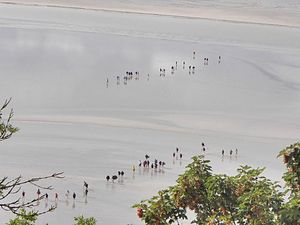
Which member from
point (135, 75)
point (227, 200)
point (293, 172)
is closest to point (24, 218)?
point (293, 172)

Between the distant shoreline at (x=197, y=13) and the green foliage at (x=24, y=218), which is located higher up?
the distant shoreline at (x=197, y=13)

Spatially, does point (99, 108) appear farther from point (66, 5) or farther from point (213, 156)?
point (66, 5)

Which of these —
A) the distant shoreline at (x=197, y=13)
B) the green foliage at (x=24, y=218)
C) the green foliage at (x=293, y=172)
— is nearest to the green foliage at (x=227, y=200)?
the green foliage at (x=293, y=172)

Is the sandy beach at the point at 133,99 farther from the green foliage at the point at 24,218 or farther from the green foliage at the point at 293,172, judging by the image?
the green foliage at the point at 24,218

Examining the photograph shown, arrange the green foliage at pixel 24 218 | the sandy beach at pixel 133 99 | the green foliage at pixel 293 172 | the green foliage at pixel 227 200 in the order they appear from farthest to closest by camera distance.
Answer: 1. the sandy beach at pixel 133 99
2. the green foliage at pixel 227 200
3. the green foliage at pixel 293 172
4. the green foliage at pixel 24 218

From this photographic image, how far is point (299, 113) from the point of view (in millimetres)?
61062

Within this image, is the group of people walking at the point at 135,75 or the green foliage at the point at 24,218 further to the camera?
the group of people walking at the point at 135,75

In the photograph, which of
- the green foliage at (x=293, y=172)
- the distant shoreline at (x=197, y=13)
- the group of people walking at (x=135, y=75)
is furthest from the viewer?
the distant shoreline at (x=197, y=13)

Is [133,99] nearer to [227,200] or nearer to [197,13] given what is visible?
[227,200]

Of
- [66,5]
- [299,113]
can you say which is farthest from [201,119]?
[66,5]

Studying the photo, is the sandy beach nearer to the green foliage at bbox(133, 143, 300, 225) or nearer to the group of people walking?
the group of people walking

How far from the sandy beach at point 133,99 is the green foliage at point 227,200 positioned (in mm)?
→ 17729

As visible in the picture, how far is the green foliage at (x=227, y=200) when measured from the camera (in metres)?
15.0

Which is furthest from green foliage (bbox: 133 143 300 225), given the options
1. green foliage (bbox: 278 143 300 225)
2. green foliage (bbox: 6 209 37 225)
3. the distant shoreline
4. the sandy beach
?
the distant shoreline
